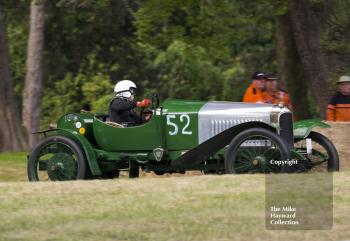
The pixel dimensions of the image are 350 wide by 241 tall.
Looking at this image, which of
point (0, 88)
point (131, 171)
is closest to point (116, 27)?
point (0, 88)

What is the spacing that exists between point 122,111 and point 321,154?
278 centimetres

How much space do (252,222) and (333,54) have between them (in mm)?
10141

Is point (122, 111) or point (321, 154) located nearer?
point (321, 154)

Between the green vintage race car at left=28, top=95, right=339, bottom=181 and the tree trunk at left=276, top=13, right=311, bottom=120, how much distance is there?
11.0 meters

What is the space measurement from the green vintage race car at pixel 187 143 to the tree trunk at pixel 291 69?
11.0 metres

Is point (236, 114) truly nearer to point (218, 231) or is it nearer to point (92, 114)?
point (92, 114)

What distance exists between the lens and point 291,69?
2402cm

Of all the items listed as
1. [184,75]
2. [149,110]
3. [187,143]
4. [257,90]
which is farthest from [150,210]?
[184,75]

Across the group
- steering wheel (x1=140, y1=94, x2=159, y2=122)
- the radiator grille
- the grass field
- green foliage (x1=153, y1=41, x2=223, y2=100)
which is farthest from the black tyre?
green foliage (x1=153, y1=41, x2=223, y2=100)

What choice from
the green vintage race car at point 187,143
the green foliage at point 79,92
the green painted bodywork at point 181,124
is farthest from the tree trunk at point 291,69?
A: the green painted bodywork at point 181,124

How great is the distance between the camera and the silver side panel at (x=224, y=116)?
489 inches

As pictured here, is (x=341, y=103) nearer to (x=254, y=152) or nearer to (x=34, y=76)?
(x=254, y=152)

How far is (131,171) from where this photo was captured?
1339cm

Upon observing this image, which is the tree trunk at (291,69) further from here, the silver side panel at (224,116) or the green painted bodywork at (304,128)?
the silver side panel at (224,116)
